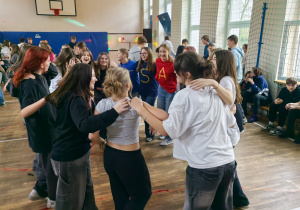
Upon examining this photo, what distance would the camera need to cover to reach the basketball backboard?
36.8 feet

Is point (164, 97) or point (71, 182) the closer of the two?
point (71, 182)

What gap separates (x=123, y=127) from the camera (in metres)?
1.46

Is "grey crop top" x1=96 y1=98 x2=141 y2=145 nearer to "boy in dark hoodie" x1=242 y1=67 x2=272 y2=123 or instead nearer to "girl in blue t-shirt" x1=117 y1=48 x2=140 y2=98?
"girl in blue t-shirt" x1=117 y1=48 x2=140 y2=98

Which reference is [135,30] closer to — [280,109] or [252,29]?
[252,29]

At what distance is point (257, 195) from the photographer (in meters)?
2.39

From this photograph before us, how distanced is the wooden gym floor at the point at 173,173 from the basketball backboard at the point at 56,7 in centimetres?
926

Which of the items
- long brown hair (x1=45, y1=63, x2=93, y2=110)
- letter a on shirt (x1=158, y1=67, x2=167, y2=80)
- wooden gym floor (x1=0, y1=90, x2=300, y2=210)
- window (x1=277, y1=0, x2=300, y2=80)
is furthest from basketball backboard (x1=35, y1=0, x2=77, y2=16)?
long brown hair (x1=45, y1=63, x2=93, y2=110)

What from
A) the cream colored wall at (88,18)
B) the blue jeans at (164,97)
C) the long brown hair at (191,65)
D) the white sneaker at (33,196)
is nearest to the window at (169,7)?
the cream colored wall at (88,18)

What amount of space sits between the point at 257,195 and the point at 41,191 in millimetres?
2289

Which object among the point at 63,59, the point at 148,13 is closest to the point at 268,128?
the point at 63,59

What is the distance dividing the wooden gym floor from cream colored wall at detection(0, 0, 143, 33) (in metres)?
9.09

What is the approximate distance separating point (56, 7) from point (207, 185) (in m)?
12.6

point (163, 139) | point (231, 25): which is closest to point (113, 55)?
point (231, 25)

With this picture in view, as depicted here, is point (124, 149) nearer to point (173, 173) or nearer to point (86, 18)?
point (173, 173)
